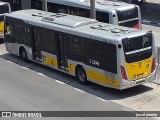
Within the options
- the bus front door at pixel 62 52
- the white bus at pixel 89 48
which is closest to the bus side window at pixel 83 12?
the white bus at pixel 89 48

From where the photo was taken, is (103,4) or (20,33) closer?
(20,33)

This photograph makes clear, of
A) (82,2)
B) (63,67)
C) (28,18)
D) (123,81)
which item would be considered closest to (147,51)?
(123,81)

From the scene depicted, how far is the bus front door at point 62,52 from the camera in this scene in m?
21.5

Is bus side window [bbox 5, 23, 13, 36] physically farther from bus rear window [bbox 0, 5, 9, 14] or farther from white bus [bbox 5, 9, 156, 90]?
bus rear window [bbox 0, 5, 9, 14]

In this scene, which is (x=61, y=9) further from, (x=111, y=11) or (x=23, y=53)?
(x=23, y=53)

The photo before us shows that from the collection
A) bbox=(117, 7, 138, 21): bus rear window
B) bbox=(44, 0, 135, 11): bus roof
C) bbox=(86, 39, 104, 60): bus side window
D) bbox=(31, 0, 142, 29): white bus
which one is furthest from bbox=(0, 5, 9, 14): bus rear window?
bbox=(86, 39, 104, 60): bus side window

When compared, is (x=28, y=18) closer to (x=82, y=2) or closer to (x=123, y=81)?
(x=82, y=2)

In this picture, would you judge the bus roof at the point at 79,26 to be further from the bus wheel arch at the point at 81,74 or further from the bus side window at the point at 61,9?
the bus side window at the point at 61,9

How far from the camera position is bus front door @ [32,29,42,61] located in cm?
2354

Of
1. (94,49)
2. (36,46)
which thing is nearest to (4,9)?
(36,46)

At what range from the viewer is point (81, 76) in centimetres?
2073

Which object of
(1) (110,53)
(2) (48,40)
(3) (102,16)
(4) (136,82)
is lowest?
(4) (136,82)

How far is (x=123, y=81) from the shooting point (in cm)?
1848

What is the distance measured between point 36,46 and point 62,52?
2.59 meters
